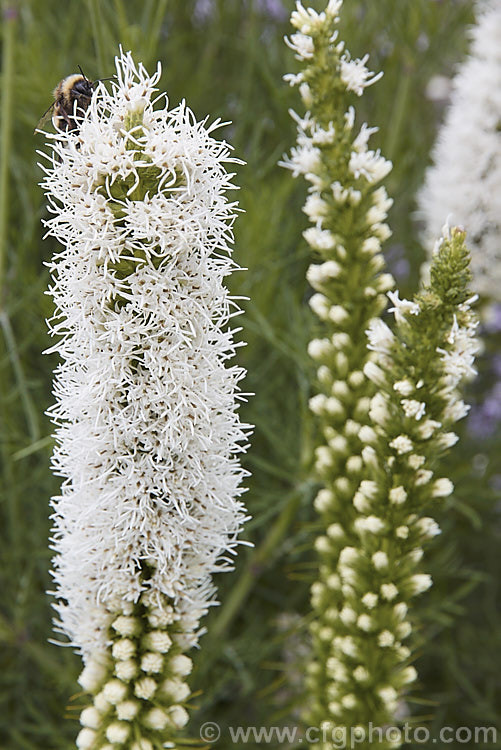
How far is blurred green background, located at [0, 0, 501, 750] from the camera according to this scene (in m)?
1.58

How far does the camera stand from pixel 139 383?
910mm

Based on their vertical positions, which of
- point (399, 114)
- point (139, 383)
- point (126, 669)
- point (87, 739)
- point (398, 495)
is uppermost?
point (399, 114)

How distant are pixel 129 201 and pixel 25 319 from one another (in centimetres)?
96

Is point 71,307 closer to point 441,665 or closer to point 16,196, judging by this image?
point 16,196

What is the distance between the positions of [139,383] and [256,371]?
3.00 ft

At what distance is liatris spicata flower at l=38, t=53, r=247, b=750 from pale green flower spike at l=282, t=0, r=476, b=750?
0.71ft

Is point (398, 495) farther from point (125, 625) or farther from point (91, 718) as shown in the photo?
point (91, 718)

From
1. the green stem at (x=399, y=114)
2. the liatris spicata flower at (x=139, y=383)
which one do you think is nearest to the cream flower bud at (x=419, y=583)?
the liatris spicata flower at (x=139, y=383)

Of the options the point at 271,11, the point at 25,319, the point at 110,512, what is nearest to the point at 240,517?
the point at 110,512

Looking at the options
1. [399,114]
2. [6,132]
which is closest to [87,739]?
[6,132]

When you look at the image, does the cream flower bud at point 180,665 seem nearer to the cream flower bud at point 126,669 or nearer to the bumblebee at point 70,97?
the cream flower bud at point 126,669
